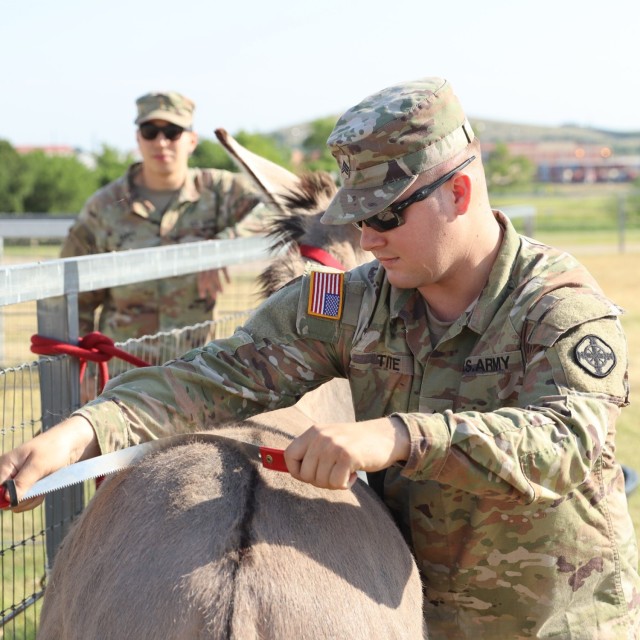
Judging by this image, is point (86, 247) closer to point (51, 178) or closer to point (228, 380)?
point (228, 380)

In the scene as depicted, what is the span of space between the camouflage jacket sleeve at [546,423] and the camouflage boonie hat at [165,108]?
14.3 feet

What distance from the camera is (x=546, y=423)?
6.68ft

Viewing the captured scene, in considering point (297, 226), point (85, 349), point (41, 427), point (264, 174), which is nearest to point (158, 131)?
point (264, 174)

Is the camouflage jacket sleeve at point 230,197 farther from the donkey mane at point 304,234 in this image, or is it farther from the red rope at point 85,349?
the red rope at point 85,349

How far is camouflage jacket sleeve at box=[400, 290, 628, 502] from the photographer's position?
199cm

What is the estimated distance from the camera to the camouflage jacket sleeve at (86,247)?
595 cm

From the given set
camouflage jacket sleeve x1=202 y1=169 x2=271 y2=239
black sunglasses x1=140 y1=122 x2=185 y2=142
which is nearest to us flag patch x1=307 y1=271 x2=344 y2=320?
camouflage jacket sleeve x1=202 y1=169 x2=271 y2=239

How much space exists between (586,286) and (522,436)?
54 cm

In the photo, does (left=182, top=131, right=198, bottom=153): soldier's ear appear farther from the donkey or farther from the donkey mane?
the donkey

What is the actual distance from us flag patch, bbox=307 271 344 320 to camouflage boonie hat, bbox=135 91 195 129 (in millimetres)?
3753

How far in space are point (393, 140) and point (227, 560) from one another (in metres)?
1.09

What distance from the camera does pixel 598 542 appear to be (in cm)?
237

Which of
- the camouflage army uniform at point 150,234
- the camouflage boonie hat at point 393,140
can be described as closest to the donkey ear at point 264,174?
the camouflage army uniform at point 150,234

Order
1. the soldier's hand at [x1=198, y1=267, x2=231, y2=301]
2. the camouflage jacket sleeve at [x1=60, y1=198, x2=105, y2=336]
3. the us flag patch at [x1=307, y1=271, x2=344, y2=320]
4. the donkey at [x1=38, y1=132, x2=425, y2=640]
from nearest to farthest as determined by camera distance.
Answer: the donkey at [x1=38, y1=132, x2=425, y2=640]
the us flag patch at [x1=307, y1=271, x2=344, y2=320]
the soldier's hand at [x1=198, y1=267, x2=231, y2=301]
the camouflage jacket sleeve at [x1=60, y1=198, x2=105, y2=336]
